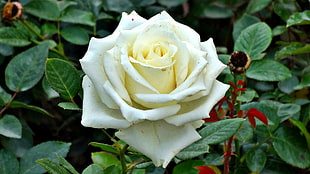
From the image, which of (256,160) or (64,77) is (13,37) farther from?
(256,160)

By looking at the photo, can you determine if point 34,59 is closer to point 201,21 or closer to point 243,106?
point 243,106

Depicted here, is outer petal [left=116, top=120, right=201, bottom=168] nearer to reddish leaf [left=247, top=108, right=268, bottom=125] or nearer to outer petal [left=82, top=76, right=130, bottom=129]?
outer petal [left=82, top=76, right=130, bottom=129]

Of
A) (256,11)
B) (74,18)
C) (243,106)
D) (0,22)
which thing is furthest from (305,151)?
(0,22)

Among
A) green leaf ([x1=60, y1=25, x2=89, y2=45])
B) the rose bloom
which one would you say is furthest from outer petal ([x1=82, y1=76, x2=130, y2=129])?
green leaf ([x1=60, y1=25, x2=89, y2=45])

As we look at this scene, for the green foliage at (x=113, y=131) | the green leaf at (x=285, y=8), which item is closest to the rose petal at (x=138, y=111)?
the green foliage at (x=113, y=131)

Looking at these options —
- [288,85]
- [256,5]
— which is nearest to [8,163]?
[288,85]

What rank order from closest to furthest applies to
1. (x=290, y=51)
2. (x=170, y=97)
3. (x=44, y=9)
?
(x=170, y=97)
(x=290, y=51)
(x=44, y=9)
